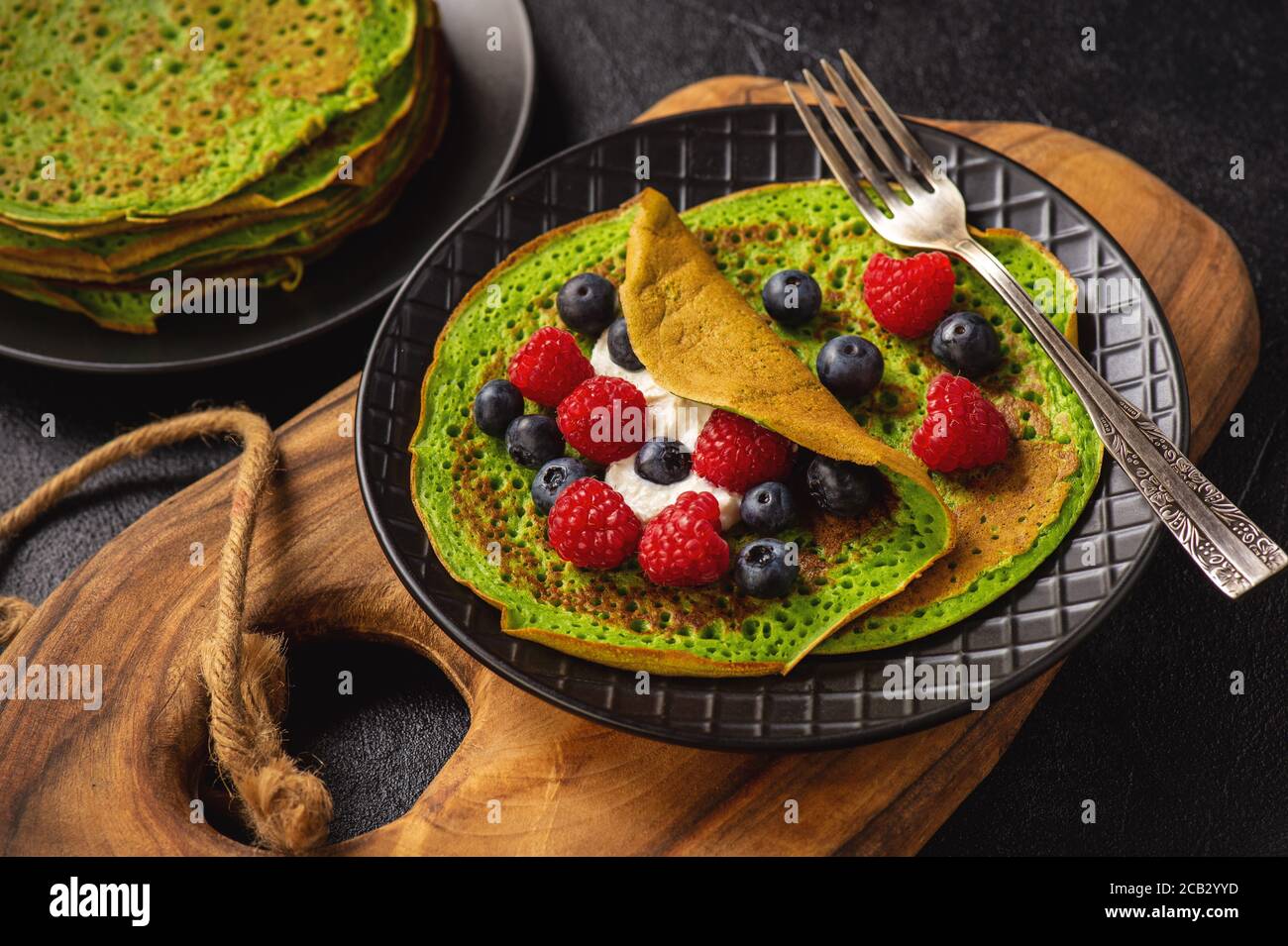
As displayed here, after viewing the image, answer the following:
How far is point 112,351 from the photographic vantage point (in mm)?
2992

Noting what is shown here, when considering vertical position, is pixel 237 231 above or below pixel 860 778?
above

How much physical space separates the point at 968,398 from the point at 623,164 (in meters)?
1.02

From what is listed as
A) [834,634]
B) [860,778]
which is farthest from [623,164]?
[860,778]

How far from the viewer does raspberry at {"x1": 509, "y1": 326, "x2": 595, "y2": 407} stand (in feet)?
7.96

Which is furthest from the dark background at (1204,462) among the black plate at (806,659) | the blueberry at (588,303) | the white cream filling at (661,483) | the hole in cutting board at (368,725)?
the blueberry at (588,303)

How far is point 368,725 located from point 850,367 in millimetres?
1252

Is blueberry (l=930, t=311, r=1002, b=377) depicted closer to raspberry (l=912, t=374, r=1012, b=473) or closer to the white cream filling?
raspberry (l=912, t=374, r=1012, b=473)

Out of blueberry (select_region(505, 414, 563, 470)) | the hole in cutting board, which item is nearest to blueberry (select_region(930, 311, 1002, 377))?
blueberry (select_region(505, 414, 563, 470))

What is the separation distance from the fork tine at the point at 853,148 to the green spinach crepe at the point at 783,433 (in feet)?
0.29

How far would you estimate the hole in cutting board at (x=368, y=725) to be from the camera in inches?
100.0

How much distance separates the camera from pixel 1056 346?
Answer: 7.76 ft

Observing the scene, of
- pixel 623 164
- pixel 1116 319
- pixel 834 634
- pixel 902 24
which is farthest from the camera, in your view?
pixel 902 24

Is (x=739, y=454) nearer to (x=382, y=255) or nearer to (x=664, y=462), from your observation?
(x=664, y=462)

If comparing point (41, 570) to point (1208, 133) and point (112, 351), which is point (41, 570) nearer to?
point (112, 351)
